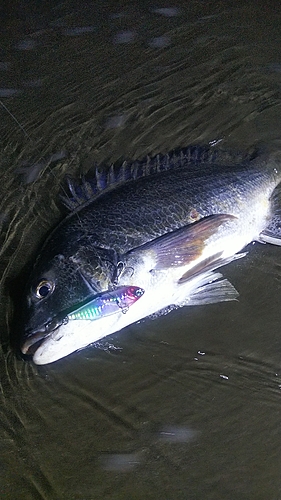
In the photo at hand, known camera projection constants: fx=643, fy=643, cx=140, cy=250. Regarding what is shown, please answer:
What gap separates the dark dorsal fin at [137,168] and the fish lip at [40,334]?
0.65 m

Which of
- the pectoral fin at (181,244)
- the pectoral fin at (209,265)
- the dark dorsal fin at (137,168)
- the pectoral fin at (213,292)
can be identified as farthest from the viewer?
the dark dorsal fin at (137,168)

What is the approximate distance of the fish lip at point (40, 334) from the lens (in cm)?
237

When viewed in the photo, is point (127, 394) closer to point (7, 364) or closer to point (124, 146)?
point (7, 364)

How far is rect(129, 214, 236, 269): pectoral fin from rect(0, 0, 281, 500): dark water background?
0.97 feet

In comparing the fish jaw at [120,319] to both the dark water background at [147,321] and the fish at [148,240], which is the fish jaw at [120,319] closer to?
the fish at [148,240]

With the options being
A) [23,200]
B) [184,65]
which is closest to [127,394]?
[23,200]

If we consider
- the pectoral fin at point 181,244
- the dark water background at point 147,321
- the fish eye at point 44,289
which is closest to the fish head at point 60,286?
the fish eye at point 44,289

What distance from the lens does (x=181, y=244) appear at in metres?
2.64

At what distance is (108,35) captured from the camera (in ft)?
13.2

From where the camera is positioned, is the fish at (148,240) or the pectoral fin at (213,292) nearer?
the fish at (148,240)

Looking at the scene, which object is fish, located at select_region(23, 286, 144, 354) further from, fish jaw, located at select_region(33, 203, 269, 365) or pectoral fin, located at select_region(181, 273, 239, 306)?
pectoral fin, located at select_region(181, 273, 239, 306)

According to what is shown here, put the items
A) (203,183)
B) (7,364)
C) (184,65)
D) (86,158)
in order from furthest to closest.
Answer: (184,65) < (86,158) < (203,183) < (7,364)

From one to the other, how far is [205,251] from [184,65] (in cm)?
155

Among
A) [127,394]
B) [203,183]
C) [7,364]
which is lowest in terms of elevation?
[127,394]
